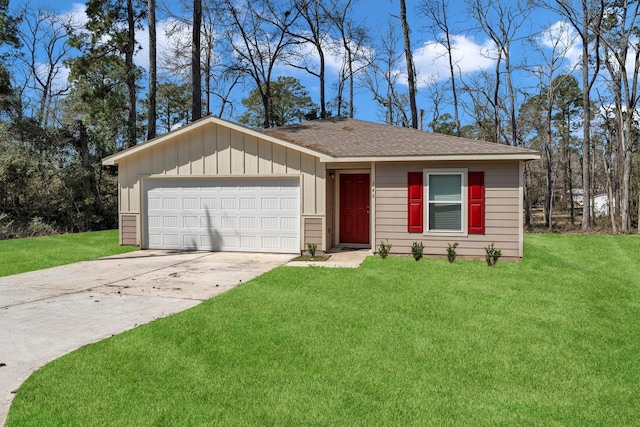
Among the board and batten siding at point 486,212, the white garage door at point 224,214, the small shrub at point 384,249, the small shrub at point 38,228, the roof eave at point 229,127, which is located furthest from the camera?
the small shrub at point 38,228

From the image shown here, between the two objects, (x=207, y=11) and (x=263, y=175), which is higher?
(x=207, y=11)

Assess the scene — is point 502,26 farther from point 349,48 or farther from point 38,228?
point 38,228

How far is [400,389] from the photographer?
10.4ft

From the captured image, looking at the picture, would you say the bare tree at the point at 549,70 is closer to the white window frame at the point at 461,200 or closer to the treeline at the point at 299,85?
the treeline at the point at 299,85

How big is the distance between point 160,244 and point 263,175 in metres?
3.54

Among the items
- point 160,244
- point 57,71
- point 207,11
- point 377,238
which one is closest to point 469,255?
point 377,238

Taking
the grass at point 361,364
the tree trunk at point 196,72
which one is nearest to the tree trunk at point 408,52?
the tree trunk at point 196,72

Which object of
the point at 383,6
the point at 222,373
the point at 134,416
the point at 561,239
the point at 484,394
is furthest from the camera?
the point at 383,6

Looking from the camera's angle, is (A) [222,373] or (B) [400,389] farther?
(A) [222,373]

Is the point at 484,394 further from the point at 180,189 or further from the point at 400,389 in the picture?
the point at 180,189

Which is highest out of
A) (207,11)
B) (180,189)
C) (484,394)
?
(207,11)

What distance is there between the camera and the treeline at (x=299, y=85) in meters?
16.2

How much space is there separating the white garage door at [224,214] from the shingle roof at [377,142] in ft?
4.94

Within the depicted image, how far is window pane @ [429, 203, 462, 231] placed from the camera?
367 inches
